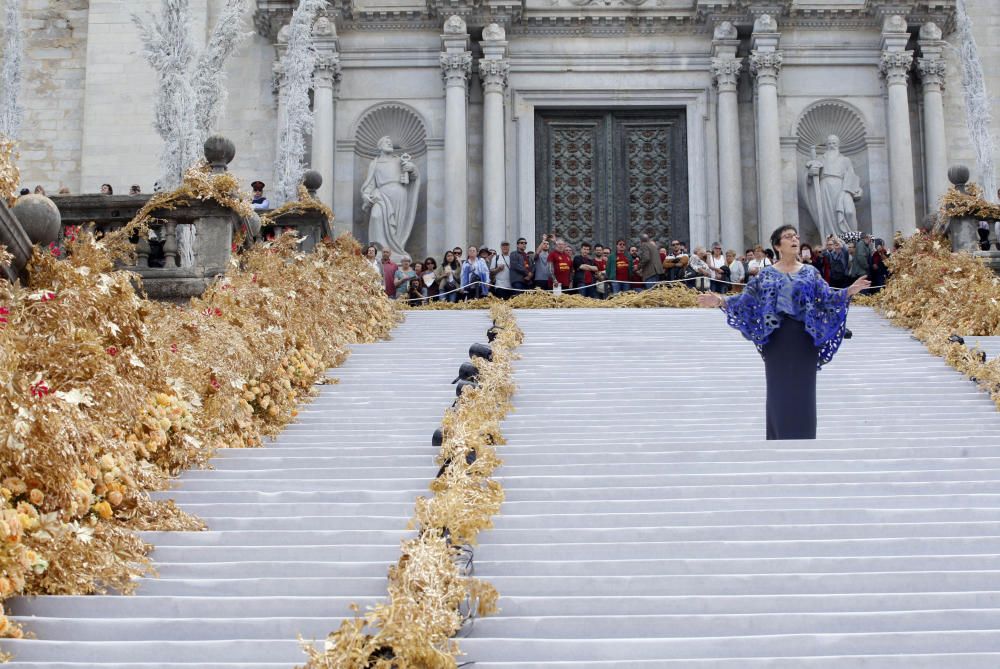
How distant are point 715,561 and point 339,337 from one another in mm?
7784

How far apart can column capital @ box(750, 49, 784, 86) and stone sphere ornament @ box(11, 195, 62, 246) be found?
16.1 meters

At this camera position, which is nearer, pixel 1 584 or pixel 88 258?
pixel 1 584

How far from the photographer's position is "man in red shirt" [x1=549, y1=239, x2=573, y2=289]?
805 inches

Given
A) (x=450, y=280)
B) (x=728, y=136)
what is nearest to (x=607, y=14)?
(x=728, y=136)

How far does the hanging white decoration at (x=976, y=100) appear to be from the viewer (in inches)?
956

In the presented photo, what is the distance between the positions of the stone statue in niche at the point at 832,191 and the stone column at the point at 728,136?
4.18 feet

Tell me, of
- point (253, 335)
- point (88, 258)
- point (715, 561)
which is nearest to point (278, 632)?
point (715, 561)

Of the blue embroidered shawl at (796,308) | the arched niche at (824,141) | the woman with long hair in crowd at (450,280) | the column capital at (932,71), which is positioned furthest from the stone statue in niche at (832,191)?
the blue embroidered shawl at (796,308)

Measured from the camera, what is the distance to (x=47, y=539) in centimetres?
702

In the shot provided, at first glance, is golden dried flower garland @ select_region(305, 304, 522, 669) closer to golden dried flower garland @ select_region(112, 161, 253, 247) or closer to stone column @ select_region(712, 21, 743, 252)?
golden dried flower garland @ select_region(112, 161, 253, 247)

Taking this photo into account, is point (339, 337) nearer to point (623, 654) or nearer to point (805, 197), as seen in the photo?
point (623, 654)

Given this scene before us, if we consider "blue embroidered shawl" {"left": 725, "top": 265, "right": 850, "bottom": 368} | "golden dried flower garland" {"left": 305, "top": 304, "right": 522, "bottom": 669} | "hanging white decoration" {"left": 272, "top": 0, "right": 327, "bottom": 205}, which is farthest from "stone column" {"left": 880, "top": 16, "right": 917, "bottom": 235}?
"golden dried flower garland" {"left": 305, "top": 304, "right": 522, "bottom": 669}

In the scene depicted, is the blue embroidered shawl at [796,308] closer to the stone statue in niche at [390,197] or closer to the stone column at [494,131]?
the stone column at [494,131]

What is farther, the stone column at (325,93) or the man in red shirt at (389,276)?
the stone column at (325,93)
